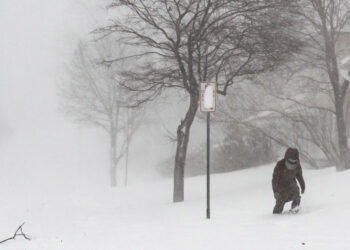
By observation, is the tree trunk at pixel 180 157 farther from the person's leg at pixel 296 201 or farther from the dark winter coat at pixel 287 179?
the person's leg at pixel 296 201

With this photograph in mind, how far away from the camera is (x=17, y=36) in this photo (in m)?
86.8

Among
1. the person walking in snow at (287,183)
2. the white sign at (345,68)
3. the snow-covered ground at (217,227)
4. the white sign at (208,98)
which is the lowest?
the snow-covered ground at (217,227)

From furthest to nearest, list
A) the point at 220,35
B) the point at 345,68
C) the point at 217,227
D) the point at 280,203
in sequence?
the point at 345,68 < the point at 220,35 < the point at 280,203 < the point at 217,227

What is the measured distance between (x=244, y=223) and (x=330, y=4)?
11471 millimetres

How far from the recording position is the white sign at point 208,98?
9.70 meters

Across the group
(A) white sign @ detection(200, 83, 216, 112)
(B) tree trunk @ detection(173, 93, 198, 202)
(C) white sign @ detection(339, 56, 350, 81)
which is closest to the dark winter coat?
(A) white sign @ detection(200, 83, 216, 112)

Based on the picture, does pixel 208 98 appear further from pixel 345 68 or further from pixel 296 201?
pixel 345 68

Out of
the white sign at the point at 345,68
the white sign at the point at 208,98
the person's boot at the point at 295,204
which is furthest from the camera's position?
the white sign at the point at 345,68

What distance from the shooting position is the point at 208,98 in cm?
973

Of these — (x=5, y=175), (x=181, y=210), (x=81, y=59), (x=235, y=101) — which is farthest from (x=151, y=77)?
(x=5, y=175)

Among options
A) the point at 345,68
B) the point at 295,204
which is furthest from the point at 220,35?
the point at 345,68

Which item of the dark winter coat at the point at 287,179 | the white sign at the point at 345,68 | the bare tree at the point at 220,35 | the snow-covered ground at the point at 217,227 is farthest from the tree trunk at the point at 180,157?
the white sign at the point at 345,68

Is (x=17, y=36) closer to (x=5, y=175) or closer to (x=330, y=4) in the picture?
(x=5, y=175)

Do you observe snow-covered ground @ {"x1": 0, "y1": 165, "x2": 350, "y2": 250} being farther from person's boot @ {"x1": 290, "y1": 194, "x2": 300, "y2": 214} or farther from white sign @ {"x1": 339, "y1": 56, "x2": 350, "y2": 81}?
white sign @ {"x1": 339, "y1": 56, "x2": 350, "y2": 81}
